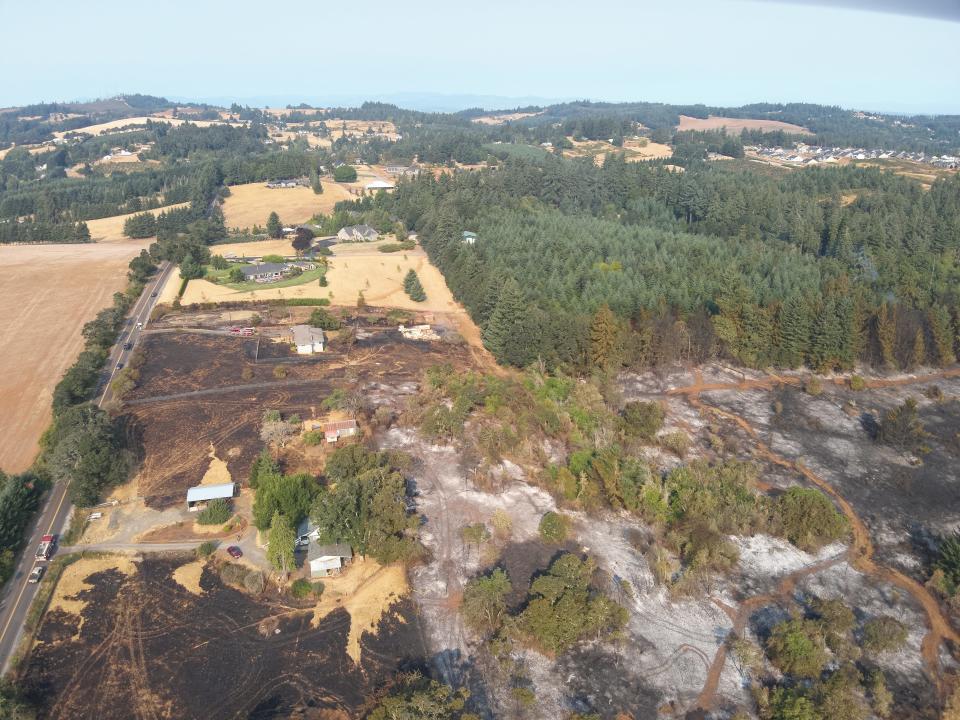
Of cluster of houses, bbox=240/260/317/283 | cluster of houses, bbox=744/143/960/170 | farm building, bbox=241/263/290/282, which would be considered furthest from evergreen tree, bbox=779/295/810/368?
cluster of houses, bbox=744/143/960/170

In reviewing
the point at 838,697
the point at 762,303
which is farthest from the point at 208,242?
the point at 838,697

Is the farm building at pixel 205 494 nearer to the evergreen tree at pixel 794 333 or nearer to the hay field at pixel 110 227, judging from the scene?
the evergreen tree at pixel 794 333

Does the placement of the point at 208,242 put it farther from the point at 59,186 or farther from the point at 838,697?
the point at 838,697

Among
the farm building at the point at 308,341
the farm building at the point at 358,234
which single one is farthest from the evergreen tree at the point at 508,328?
the farm building at the point at 358,234

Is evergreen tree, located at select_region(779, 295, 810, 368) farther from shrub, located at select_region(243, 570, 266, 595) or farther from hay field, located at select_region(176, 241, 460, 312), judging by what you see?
shrub, located at select_region(243, 570, 266, 595)

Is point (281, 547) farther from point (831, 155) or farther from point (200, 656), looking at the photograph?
point (831, 155)

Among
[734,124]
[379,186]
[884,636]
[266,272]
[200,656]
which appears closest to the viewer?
[200,656]

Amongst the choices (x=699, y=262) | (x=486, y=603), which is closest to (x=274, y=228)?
(x=699, y=262)

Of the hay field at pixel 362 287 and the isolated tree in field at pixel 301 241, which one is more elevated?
the isolated tree in field at pixel 301 241
